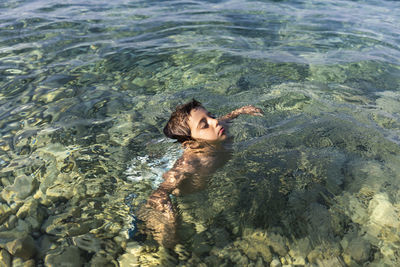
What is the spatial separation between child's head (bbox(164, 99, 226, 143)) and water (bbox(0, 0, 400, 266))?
1.24 ft

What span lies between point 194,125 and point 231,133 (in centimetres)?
87

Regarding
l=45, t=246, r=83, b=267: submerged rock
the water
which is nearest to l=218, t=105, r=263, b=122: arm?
the water

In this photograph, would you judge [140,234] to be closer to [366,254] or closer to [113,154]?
[113,154]

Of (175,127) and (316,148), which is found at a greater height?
(175,127)

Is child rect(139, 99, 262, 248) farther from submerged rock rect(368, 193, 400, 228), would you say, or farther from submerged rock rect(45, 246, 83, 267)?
submerged rock rect(368, 193, 400, 228)

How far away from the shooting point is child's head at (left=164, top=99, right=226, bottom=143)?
3875mm

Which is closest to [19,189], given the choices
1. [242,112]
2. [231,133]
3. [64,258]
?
[64,258]

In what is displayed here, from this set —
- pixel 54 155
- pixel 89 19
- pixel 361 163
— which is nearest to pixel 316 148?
pixel 361 163

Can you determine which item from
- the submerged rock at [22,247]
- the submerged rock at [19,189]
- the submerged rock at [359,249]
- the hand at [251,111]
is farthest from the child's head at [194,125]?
the submerged rock at [22,247]

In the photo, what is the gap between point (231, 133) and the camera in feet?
15.0

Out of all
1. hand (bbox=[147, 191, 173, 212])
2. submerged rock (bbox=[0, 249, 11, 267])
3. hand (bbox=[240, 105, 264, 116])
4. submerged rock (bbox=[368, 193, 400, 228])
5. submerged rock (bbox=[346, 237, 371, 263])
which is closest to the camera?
submerged rock (bbox=[0, 249, 11, 267])

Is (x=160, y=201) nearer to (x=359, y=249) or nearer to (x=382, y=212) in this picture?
(x=359, y=249)

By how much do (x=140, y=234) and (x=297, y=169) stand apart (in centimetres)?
195

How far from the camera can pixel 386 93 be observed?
5805 millimetres
